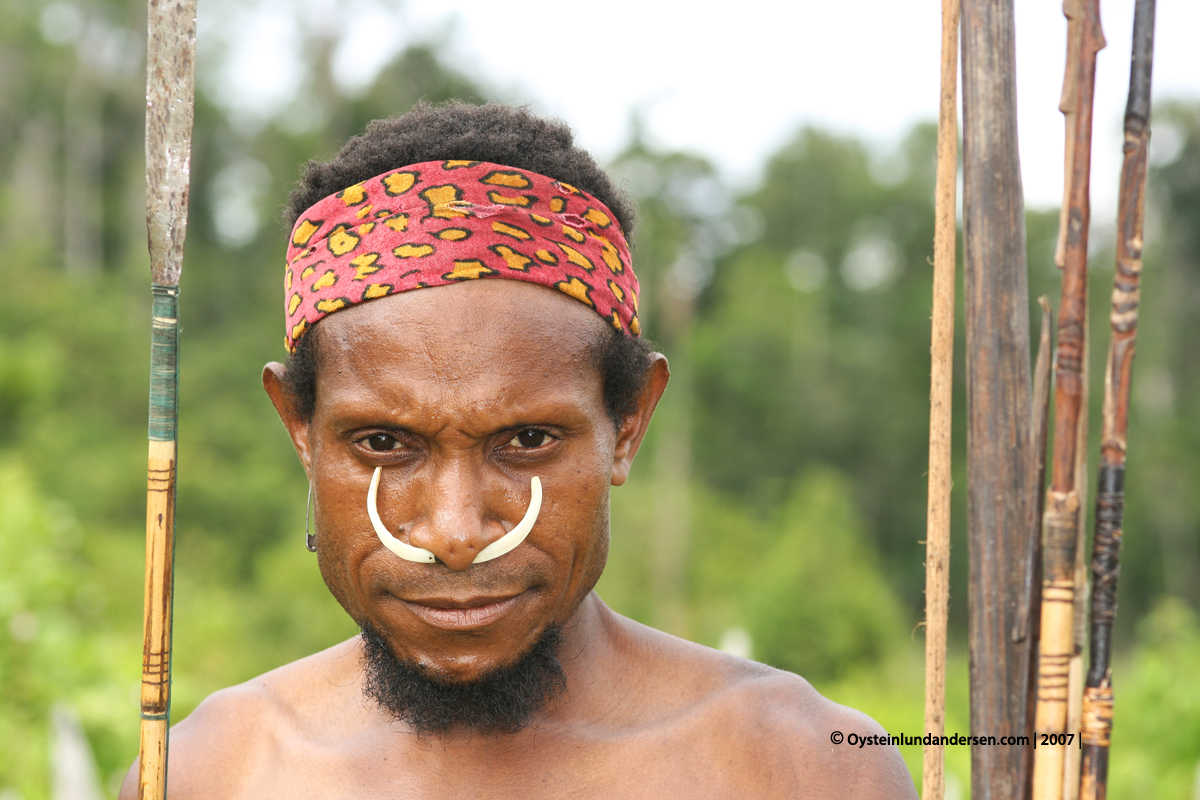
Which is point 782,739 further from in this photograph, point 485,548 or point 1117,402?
point 1117,402

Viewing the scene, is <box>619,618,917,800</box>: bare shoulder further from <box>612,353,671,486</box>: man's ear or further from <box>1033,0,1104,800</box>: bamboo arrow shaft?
<box>1033,0,1104,800</box>: bamboo arrow shaft

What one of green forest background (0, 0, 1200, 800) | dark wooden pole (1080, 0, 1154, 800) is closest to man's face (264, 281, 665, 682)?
dark wooden pole (1080, 0, 1154, 800)

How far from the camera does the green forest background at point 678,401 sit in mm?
14219

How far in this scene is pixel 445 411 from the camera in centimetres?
185

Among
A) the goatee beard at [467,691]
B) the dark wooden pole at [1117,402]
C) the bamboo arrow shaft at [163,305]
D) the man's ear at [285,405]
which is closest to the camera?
the dark wooden pole at [1117,402]

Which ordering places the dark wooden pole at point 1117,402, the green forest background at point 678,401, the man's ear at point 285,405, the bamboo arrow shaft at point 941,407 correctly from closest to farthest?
the dark wooden pole at point 1117,402 < the bamboo arrow shaft at point 941,407 < the man's ear at point 285,405 < the green forest background at point 678,401

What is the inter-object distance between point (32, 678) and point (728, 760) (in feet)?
18.6

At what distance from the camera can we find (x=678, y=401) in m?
27.8

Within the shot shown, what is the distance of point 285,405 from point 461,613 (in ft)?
1.91

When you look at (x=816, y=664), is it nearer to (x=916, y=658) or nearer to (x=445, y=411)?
(x=916, y=658)

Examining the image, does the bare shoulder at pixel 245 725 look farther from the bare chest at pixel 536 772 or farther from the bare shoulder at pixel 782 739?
the bare shoulder at pixel 782 739

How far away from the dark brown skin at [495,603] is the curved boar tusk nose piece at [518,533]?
0.01 metres

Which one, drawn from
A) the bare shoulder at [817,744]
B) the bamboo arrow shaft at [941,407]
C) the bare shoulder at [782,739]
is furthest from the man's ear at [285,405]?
the bamboo arrow shaft at [941,407]

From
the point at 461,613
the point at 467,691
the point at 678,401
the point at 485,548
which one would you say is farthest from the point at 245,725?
the point at 678,401
